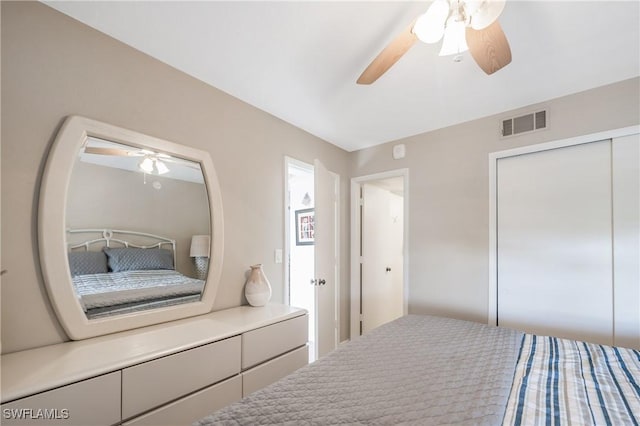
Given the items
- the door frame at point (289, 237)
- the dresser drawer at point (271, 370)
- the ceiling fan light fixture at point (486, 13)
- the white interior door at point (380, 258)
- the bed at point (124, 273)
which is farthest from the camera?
the white interior door at point (380, 258)

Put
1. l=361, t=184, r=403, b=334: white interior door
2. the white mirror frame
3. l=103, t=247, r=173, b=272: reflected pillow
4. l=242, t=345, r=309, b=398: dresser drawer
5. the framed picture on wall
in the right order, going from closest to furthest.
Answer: the white mirror frame → l=103, t=247, r=173, b=272: reflected pillow → l=242, t=345, r=309, b=398: dresser drawer → l=361, t=184, r=403, b=334: white interior door → the framed picture on wall

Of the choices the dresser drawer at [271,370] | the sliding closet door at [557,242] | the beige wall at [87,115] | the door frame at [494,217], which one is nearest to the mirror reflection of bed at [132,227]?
the beige wall at [87,115]

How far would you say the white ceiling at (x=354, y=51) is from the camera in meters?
1.35

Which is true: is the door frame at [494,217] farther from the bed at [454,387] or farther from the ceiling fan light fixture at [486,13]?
the ceiling fan light fixture at [486,13]

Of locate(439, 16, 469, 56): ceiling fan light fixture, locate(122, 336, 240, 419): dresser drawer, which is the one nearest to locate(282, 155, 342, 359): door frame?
locate(122, 336, 240, 419): dresser drawer

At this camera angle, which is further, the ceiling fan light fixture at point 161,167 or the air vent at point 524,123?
the air vent at point 524,123

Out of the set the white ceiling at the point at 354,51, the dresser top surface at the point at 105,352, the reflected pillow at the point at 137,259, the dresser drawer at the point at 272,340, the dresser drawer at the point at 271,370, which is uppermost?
the white ceiling at the point at 354,51

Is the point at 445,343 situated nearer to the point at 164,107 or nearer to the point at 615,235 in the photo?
the point at 615,235

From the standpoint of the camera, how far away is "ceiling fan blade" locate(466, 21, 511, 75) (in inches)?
47.2

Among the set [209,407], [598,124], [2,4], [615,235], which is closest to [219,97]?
[2,4]

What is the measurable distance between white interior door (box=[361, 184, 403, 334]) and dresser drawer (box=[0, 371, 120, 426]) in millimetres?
2623

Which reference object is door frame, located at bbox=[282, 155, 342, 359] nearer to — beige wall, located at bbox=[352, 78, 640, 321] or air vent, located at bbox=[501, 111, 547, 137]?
beige wall, located at bbox=[352, 78, 640, 321]

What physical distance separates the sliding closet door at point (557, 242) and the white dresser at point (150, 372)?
6.46ft

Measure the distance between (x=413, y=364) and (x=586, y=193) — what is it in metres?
1.95
